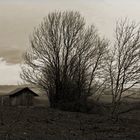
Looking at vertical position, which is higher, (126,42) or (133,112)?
(126,42)

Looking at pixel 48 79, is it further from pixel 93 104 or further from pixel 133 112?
pixel 133 112

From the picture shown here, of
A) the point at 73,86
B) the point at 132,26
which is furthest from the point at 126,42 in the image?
the point at 73,86

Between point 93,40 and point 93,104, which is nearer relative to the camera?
point 93,104

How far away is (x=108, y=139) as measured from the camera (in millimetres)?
16109

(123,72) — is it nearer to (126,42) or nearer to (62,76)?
(126,42)

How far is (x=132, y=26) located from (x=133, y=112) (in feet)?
34.8

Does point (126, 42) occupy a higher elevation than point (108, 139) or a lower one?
higher

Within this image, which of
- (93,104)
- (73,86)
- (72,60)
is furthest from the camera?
(72,60)

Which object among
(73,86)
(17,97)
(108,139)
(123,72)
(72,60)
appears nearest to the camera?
(108,139)

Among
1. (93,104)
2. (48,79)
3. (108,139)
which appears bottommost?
(108,139)

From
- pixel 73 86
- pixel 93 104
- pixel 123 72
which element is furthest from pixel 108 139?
pixel 73 86

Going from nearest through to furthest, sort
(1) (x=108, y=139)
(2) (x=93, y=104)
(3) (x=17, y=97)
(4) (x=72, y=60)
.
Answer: (1) (x=108, y=139), (2) (x=93, y=104), (4) (x=72, y=60), (3) (x=17, y=97)

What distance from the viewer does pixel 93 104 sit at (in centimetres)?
4069

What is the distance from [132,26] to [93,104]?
10055 millimetres
